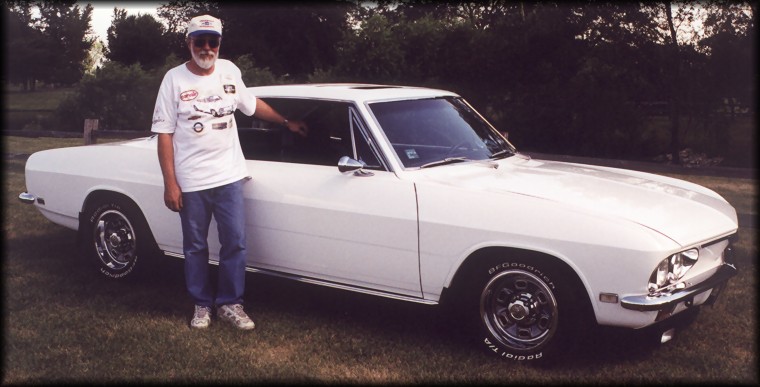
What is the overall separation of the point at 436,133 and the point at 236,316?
1.79 m

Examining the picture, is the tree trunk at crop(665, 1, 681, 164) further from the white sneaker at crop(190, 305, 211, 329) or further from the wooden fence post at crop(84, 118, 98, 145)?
the white sneaker at crop(190, 305, 211, 329)

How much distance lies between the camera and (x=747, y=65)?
1750 cm

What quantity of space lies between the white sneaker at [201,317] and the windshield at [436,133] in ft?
5.46

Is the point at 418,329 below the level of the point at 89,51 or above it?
below

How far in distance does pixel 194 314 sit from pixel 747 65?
15886mm

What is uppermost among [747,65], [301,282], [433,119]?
[747,65]

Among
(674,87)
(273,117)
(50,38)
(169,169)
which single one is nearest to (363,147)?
(273,117)

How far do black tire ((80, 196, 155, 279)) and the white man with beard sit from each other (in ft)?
2.98

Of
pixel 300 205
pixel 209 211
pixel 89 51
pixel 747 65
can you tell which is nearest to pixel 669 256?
pixel 300 205

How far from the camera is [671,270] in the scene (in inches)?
163

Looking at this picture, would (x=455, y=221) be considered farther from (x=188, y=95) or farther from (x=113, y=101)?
(x=113, y=101)

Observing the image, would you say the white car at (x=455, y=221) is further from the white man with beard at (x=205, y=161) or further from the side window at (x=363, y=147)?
the white man with beard at (x=205, y=161)

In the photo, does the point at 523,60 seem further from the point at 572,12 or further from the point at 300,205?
the point at 300,205

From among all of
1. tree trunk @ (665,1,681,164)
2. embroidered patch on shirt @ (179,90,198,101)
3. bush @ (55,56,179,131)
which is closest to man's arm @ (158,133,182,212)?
embroidered patch on shirt @ (179,90,198,101)
